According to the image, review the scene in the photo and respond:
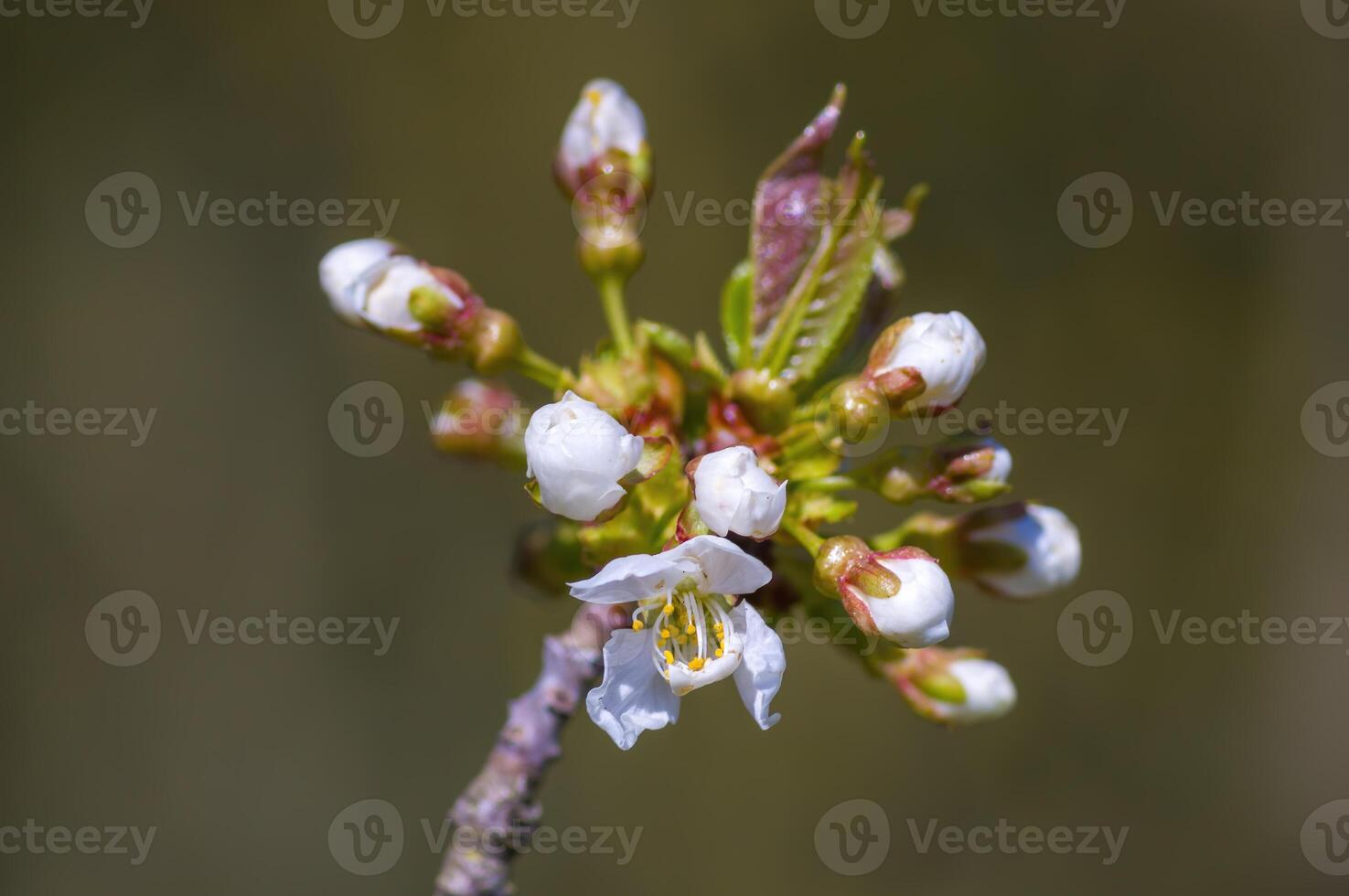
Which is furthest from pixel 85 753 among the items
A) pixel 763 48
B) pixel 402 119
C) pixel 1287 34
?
pixel 1287 34

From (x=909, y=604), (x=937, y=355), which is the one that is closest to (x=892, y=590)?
(x=909, y=604)

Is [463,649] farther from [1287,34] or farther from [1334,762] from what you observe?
[1287,34]

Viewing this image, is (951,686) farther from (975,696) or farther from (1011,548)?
(1011,548)

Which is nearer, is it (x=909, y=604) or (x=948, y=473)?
(x=909, y=604)

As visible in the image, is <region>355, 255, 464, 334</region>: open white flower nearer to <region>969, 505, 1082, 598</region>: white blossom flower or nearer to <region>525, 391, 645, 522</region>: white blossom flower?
<region>525, 391, 645, 522</region>: white blossom flower

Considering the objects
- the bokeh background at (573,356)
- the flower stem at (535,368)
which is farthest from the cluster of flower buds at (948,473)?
the bokeh background at (573,356)

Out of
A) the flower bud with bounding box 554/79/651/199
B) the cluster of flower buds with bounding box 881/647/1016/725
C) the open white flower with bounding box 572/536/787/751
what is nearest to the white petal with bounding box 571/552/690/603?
the open white flower with bounding box 572/536/787/751

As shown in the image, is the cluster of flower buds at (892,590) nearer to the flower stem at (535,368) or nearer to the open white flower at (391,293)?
the flower stem at (535,368)
